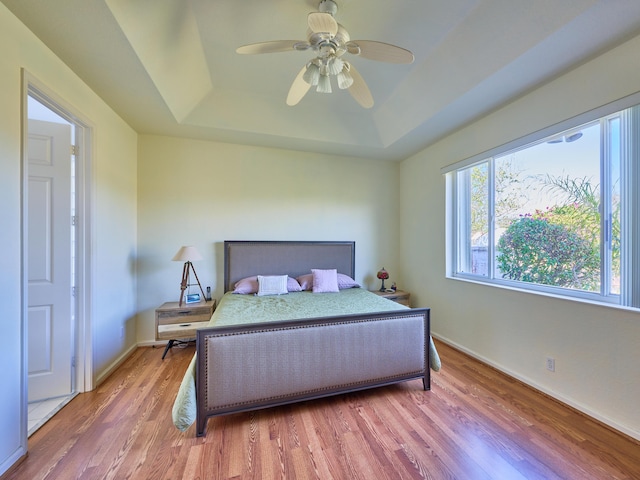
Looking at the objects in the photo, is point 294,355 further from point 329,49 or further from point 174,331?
point 329,49

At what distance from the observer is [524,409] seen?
6.43 ft

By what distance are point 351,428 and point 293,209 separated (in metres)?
2.69

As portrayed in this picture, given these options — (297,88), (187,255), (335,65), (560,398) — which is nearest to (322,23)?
(335,65)

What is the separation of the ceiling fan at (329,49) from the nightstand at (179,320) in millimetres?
2559

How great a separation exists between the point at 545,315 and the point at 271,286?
2711mm

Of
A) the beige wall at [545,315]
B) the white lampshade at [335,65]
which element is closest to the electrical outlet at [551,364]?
the beige wall at [545,315]

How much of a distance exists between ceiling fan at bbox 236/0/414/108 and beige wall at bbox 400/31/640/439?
1372 millimetres

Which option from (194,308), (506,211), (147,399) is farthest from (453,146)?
(147,399)

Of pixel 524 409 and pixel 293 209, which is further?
pixel 293 209

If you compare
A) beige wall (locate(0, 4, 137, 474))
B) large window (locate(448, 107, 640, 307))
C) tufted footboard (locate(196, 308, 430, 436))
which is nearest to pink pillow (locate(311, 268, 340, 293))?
tufted footboard (locate(196, 308, 430, 436))

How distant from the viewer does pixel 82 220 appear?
7.20 ft

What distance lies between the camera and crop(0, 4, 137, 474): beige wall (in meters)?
1.43

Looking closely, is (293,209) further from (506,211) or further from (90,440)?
(90,440)

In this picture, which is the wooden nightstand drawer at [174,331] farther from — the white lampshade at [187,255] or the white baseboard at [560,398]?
the white baseboard at [560,398]
